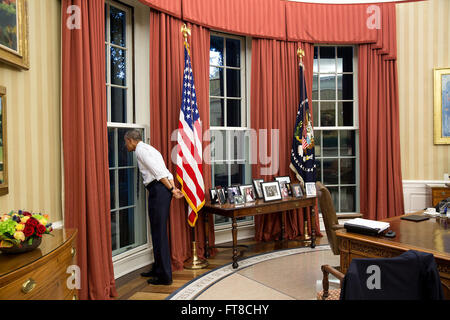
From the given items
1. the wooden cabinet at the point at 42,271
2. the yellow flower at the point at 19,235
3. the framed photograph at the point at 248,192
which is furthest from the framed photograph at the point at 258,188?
the yellow flower at the point at 19,235

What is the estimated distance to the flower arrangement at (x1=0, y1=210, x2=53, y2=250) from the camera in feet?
5.22

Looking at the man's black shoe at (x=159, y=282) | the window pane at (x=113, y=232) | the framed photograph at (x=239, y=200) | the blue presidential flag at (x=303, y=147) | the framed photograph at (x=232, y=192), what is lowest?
the man's black shoe at (x=159, y=282)

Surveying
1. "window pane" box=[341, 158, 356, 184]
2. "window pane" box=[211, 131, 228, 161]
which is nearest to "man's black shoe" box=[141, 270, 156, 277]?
"window pane" box=[211, 131, 228, 161]

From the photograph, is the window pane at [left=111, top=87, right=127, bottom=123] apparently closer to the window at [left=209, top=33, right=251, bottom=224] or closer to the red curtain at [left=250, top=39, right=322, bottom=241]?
the window at [left=209, top=33, right=251, bottom=224]

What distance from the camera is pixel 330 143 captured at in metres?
5.46

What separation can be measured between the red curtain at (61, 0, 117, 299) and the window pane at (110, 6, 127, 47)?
667 millimetres

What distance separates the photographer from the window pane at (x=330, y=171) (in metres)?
5.44

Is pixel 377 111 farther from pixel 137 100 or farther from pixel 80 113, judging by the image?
pixel 80 113

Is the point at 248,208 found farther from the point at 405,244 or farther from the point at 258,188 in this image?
the point at 405,244

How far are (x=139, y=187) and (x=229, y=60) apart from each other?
2276 millimetres

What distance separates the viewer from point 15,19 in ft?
7.25

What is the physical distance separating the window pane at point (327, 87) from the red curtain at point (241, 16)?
1004 mm

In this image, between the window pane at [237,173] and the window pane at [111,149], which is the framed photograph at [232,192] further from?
the window pane at [111,149]

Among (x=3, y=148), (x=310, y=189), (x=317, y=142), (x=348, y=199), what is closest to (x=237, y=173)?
(x=310, y=189)
